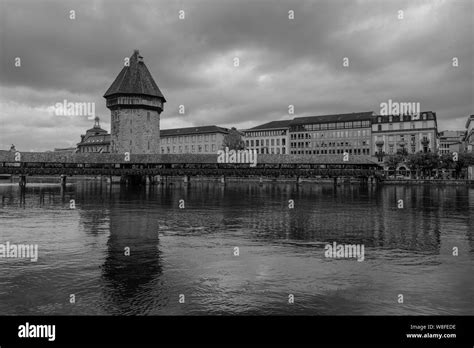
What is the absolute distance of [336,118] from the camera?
11306 cm

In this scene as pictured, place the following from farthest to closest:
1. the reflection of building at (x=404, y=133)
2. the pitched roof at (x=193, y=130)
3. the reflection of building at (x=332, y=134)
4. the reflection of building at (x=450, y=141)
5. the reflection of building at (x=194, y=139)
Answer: the reflection of building at (x=450, y=141) → the pitched roof at (x=193, y=130) → the reflection of building at (x=194, y=139) → the reflection of building at (x=332, y=134) → the reflection of building at (x=404, y=133)

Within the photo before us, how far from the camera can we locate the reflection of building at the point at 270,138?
120188 mm

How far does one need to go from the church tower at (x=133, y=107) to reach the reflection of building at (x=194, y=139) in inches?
1754

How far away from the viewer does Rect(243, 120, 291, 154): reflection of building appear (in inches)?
4732

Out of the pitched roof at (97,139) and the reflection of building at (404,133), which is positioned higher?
the pitched roof at (97,139)

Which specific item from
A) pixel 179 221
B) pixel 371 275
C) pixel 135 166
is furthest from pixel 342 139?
pixel 371 275

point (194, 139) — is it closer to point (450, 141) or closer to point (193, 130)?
point (193, 130)

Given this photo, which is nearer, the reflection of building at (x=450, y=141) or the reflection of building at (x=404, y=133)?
the reflection of building at (x=404, y=133)

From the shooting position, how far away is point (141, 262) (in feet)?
40.9

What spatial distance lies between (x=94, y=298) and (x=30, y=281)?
264 centimetres

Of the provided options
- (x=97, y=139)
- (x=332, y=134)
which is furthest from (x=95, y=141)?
(x=332, y=134)

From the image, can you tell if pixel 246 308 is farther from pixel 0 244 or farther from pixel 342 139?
pixel 342 139

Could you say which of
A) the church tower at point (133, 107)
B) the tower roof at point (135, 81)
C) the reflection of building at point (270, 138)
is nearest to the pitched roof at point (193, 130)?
the reflection of building at point (270, 138)

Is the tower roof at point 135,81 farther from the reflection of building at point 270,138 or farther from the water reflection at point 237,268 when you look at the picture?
the water reflection at point 237,268
